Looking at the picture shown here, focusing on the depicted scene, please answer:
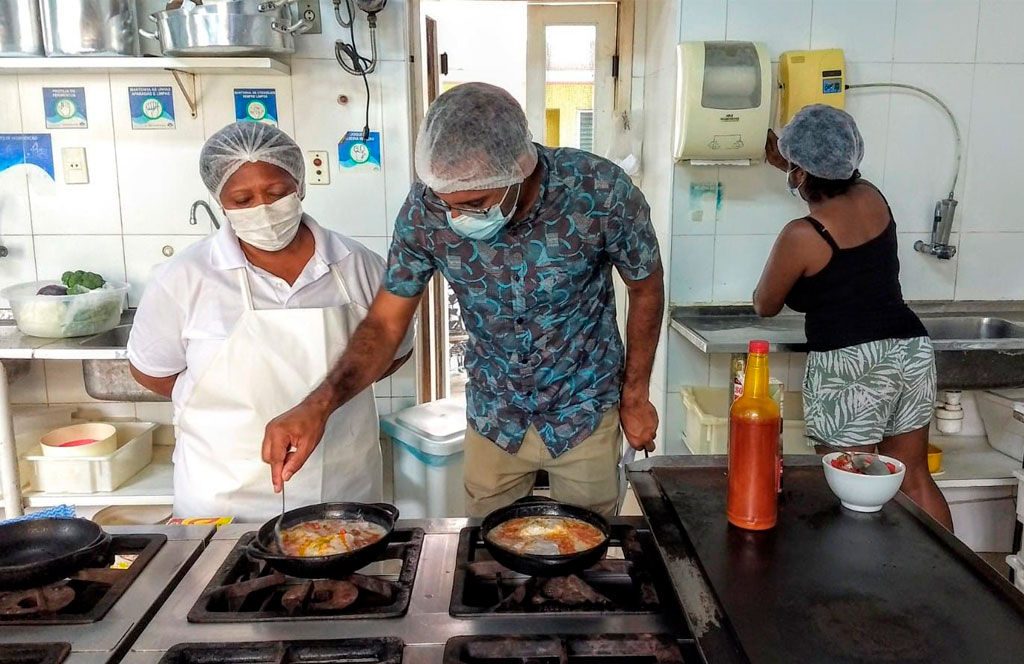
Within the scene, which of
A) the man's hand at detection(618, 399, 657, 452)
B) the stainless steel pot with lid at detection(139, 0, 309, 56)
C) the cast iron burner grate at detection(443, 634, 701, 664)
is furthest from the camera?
the stainless steel pot with lid at detection(139, 0, 309, 56)

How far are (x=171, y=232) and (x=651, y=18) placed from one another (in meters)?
2.11

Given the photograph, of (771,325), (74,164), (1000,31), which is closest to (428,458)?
(771,325)

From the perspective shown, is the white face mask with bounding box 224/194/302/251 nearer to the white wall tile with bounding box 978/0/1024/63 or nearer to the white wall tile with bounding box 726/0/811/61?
the white wall tile with bounding box 726/0/811/61

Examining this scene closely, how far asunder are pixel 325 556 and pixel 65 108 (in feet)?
8.53

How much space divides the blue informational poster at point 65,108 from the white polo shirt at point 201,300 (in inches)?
63.8

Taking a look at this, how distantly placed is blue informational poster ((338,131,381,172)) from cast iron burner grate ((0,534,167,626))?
1.97 meters

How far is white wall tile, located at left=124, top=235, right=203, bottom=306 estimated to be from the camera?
10.1 feet

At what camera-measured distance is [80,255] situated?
308 centimetres

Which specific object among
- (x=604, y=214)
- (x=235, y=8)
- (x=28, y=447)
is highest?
(x=235, y=8)

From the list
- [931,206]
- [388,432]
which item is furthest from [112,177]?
[931,206]

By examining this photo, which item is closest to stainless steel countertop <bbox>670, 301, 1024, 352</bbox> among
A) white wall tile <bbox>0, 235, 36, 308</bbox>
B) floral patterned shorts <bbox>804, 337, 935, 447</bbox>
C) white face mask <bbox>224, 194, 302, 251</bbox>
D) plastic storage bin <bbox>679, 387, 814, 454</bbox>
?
floral patterned shorts <bbox>804, 337, 935, 447</bbox>

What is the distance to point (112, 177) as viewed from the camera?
302cm

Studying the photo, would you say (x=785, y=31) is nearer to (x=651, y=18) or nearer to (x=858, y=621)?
(x=651, y=18)

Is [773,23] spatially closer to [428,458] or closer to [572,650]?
[428,458]
